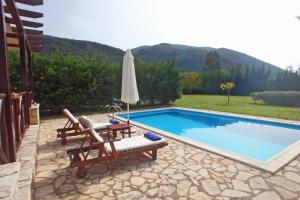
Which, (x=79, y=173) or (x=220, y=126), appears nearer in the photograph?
(x=79, y=173)

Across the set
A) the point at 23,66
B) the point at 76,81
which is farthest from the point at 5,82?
the point at 76,81

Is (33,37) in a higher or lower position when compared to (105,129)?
higher

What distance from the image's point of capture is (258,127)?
9570 millimetres

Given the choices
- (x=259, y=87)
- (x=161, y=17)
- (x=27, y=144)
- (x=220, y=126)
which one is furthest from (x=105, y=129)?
(x=259, y=87)

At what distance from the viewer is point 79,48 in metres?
28.3

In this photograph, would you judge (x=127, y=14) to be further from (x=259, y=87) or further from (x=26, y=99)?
(x=259, y=87)

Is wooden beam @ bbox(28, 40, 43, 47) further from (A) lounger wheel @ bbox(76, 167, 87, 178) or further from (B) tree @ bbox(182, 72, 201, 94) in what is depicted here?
(B) tree @ bbox(182, 72, 201, 94)

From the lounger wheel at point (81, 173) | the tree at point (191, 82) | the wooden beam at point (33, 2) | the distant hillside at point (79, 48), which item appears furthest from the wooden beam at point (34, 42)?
the tree at point (191, 82)

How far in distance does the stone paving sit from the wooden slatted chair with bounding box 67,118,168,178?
0.28 meters

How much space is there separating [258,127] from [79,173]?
8.35 m

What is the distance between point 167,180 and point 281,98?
16.0 meters

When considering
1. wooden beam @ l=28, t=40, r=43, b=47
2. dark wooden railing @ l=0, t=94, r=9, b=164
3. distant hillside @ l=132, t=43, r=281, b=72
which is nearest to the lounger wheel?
dark wooden railing @ l=0, t=94, r=9, b=164

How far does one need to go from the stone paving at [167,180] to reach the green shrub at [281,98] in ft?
43.3

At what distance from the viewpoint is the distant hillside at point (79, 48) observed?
80.7 feet
